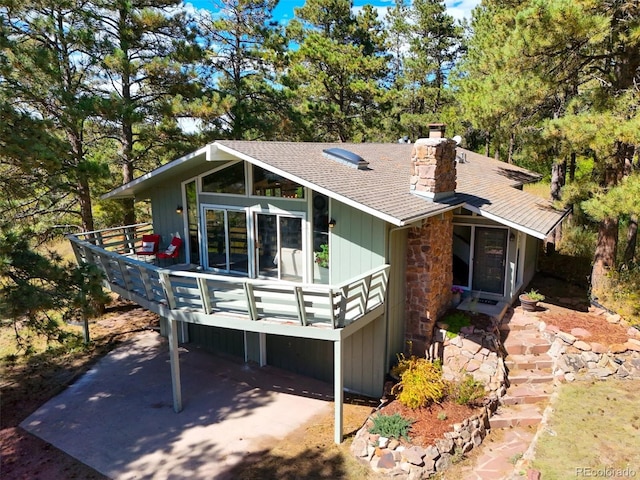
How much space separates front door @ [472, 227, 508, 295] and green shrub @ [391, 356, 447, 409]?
11.7 ft

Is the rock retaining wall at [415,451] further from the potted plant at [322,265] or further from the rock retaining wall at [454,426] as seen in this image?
the potted plant at [322,265]

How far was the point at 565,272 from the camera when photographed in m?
15.3

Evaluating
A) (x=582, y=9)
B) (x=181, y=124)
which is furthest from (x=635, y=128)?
(x=181, y=124)

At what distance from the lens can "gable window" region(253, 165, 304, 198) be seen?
952 centimetres

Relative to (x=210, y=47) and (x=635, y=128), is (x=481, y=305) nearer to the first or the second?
(x=635, y=128)

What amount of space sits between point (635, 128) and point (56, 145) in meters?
12.2

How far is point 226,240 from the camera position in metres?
10.8

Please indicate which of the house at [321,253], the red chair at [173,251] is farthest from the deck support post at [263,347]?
the red chair at [173,251]

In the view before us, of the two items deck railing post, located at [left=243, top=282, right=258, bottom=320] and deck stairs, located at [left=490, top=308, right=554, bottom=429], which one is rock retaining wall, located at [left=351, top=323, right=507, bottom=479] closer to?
deck stairs, located at [left=490, top=308, right=554, bottom=429]

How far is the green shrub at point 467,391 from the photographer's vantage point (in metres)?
8.34

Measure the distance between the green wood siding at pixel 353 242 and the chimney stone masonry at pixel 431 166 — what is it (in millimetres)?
1799

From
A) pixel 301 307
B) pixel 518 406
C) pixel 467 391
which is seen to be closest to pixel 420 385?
pixel 467 391

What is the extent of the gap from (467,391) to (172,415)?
5.88m

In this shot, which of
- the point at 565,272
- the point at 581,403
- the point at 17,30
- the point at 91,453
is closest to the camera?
the point at 91,453
